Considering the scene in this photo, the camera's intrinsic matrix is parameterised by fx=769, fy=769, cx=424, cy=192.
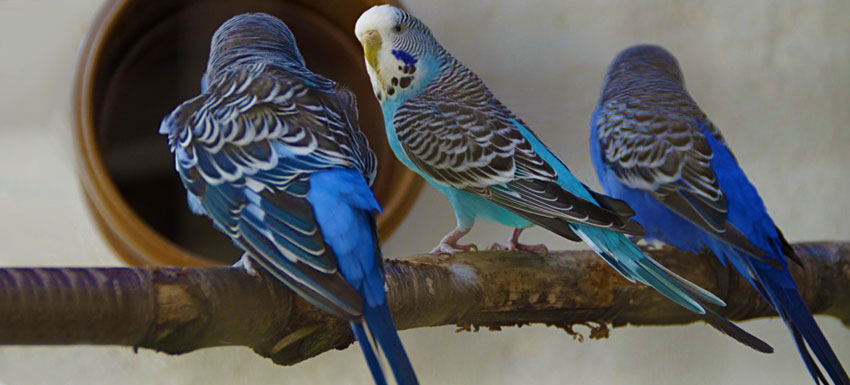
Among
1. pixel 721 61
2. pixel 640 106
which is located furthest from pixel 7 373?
pixel 721 61

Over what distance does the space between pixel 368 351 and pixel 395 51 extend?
19.9 inches

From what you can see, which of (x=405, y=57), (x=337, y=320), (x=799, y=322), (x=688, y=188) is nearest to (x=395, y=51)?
(x=405, y=57)

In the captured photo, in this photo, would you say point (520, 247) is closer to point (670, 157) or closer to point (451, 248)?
point (451, 248)

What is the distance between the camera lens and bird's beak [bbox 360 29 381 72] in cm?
121

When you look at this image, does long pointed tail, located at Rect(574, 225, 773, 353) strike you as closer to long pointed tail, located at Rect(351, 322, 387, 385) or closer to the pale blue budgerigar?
the pale blue budgerigar

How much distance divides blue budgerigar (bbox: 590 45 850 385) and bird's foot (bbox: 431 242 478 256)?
29 centimetres

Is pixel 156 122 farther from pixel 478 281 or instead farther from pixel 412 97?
pixel 478 281

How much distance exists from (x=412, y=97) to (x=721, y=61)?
65cm

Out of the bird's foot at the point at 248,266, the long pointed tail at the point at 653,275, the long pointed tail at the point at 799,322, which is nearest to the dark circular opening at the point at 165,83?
the bird's foot at the point at 248,266

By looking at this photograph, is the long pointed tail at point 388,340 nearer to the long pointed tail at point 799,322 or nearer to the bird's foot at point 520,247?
the bird's foot at point 520,247

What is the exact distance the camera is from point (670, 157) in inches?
53.2

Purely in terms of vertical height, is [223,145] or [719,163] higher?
[719,163]

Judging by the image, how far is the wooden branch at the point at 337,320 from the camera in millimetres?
864

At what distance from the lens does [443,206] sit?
1.30m
